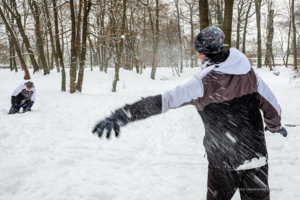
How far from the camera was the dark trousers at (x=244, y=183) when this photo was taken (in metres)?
1.50

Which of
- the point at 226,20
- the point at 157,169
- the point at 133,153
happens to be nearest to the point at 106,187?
the point at 157,169

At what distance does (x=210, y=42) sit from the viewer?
150 cm

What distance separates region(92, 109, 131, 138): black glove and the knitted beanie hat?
0.81m

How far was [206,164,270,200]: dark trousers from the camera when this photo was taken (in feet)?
4.92

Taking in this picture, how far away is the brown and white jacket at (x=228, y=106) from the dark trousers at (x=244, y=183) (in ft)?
0.18

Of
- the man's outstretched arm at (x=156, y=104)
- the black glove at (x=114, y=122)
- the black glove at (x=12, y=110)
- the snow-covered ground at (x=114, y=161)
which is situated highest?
the man's outstretched arm at (x=156, y=104)

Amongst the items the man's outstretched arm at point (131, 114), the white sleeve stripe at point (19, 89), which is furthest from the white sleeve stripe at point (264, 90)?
the white sleeve stripe at point (19, 89)

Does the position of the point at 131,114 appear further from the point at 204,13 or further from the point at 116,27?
the point at 116,27

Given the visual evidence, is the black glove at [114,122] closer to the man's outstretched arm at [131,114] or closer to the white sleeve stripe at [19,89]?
the man's outstretched arm at [131,114]

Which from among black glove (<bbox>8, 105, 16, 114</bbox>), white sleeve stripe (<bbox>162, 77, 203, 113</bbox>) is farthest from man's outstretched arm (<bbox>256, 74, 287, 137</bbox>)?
black glove (<bbox>8, 105, 16, 114</bbox>)

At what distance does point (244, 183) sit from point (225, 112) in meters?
0.61

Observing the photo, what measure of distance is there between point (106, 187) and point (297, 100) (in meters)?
10.6

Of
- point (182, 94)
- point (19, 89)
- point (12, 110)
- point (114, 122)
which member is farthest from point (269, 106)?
point (12, 110)

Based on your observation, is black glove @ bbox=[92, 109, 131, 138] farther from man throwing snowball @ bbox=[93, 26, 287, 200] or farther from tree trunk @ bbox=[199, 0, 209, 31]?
tree trunk @ bbox=[199, 0, 209, 31]
